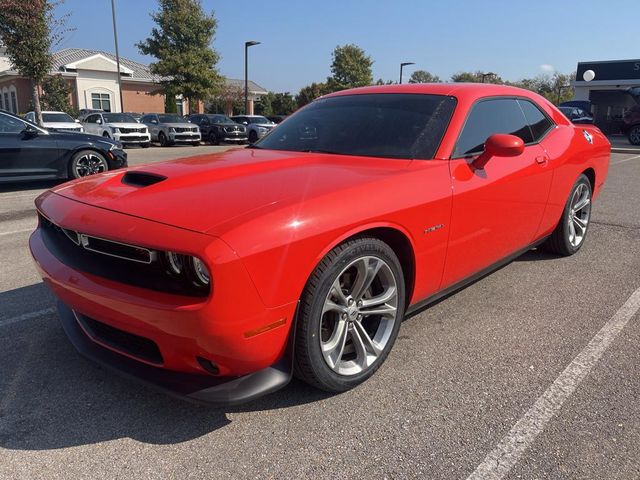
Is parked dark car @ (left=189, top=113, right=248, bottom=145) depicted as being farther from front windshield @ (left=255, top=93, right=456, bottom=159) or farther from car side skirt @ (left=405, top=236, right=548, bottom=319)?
car side skirt @ (left=405, top=236, right=548, bottom=319)

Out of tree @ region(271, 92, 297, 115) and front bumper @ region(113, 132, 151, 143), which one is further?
tree @ region(271, 92, 297, 115)

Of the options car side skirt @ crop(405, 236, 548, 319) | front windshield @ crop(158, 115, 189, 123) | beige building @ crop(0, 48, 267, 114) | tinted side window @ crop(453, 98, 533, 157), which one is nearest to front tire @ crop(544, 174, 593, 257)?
car side skirt @ crop(405, 236, 548, 319)

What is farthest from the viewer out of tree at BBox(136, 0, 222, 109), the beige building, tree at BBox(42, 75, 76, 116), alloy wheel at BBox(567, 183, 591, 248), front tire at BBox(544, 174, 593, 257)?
the beige building

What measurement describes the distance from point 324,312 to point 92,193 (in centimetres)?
136

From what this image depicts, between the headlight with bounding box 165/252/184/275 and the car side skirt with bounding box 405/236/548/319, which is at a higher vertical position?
the headlight with bounding box 165/252/184/275

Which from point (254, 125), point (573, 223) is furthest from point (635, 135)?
point (573, 223)

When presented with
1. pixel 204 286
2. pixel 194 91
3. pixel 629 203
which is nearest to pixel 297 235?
pixel 204 286

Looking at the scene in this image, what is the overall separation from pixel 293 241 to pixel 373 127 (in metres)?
1.50

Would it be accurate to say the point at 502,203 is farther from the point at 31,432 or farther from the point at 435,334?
the point at 31,432

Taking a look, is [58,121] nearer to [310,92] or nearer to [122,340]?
[122,340]

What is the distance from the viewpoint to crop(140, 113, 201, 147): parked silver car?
74.2 ft

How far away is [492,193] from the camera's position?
3201 millimetres

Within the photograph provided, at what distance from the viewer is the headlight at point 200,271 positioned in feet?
6.64

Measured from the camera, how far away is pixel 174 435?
7.30 ft
